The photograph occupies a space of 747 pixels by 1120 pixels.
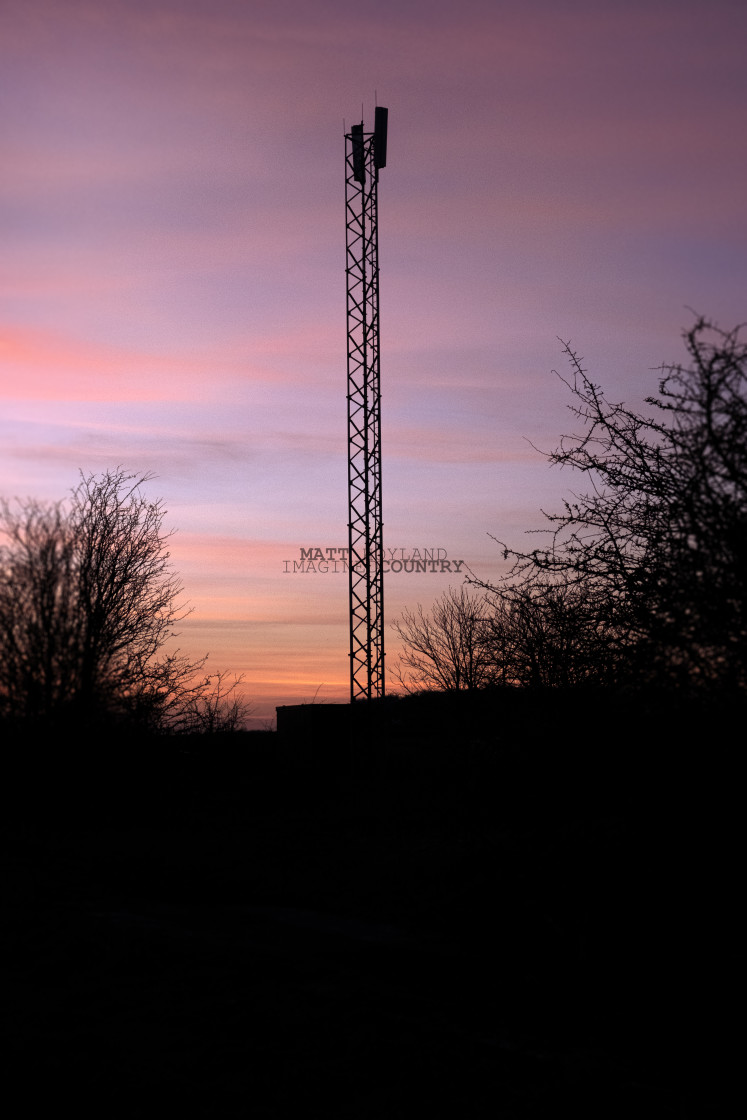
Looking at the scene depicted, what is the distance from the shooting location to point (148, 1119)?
5.39 metres

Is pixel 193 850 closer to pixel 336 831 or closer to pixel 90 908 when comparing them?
pixel 336 831

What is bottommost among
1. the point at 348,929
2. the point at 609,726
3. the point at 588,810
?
the point at 348,929

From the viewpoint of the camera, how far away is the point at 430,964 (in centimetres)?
835

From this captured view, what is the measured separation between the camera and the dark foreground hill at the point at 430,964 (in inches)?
232

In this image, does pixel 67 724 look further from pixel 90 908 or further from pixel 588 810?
pixel 588 810

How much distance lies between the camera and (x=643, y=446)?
34.2 feet

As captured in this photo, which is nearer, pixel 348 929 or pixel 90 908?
pixel 348 929

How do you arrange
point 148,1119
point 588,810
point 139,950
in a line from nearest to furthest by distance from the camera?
point 148,1119 → point 139,950 → point 588,810

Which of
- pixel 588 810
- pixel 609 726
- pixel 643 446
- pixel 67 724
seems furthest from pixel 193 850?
pixel 643 446

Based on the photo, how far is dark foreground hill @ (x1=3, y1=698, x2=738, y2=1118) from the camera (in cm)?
588

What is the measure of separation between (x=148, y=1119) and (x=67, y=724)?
480 inches

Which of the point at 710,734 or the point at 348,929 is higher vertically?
the point at 710,734

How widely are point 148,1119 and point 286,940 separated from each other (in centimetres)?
403

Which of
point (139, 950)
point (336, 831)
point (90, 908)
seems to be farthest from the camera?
point (336, 831)
